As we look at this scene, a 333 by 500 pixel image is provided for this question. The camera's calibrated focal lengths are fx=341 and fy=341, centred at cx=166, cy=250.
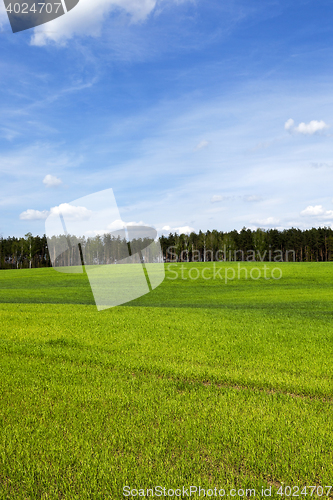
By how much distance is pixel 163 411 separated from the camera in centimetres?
610

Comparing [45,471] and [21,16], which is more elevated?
[21,16]

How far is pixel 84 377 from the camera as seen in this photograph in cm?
802

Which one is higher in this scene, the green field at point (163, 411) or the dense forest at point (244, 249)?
the dense forest at point (244, 249)

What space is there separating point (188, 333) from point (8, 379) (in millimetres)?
6547

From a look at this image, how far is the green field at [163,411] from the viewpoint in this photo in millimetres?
4355

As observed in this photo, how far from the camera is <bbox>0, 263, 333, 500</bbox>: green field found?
4.36 m

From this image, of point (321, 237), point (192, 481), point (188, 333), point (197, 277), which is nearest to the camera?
point (192, 481)

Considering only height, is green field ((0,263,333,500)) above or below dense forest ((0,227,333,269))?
below

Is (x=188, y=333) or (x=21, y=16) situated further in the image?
(x=188, y=333)

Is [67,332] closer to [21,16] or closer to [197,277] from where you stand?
[21,16]

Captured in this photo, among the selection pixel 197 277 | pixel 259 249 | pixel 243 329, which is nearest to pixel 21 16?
pixel 243 329

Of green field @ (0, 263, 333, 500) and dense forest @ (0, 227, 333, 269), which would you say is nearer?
Answer: green field @ (0, 263, 333, 500)

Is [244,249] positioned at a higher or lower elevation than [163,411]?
higher

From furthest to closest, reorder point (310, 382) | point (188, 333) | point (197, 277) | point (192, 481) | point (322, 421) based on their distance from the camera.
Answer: point (197, 277), point (188, 333), point (310, 382), point (322, 421), point (192, 481)
